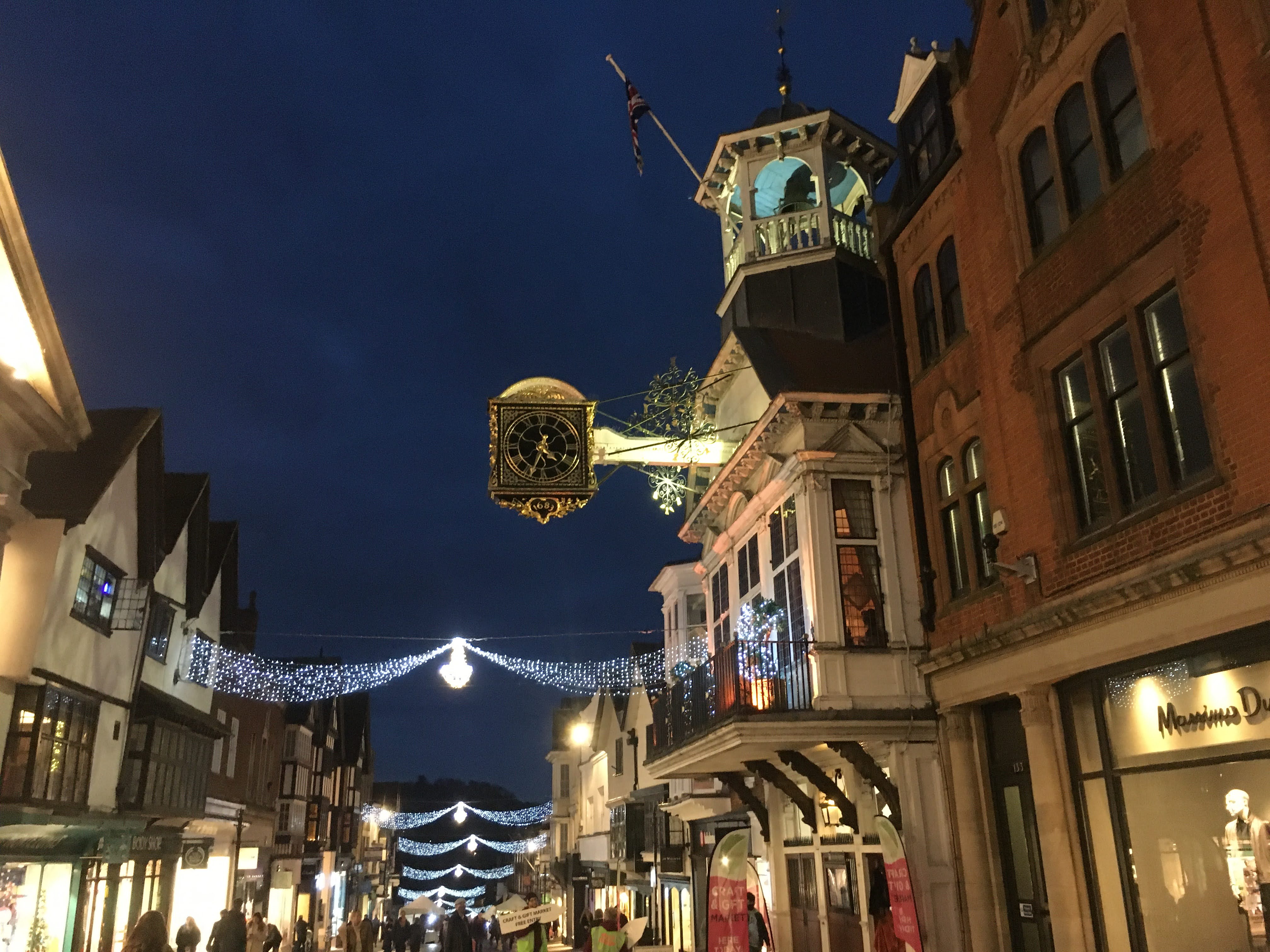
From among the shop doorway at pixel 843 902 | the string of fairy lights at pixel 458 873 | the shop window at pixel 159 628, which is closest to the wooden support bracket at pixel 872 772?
the shop doorway at pixel 843 902

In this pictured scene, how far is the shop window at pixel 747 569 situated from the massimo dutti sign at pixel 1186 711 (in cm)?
779

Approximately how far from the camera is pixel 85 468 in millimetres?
19641

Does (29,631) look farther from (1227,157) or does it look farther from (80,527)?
(1227,157)

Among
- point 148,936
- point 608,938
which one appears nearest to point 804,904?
point 608,938

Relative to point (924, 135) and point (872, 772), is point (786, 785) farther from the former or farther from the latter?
point (924, 135)

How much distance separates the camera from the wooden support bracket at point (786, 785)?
48.1ft

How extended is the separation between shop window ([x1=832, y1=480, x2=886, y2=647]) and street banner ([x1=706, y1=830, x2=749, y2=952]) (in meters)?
3.27

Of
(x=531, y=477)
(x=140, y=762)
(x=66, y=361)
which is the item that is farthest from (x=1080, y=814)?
(x=140, y=762)

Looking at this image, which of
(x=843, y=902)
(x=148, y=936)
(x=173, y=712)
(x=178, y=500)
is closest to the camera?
(x=148, y=936)

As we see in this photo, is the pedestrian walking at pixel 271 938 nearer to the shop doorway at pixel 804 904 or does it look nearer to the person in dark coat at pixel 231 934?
the person in dark coat at pixel 231 934

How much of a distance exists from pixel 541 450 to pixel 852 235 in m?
7.97

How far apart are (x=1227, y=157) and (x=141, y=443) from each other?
20812 millimetres

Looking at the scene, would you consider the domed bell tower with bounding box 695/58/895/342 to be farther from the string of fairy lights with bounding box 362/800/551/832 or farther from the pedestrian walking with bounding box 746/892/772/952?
the string of fairy lights with bounding box 362/800/551/832

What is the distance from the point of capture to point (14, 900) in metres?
16.8
